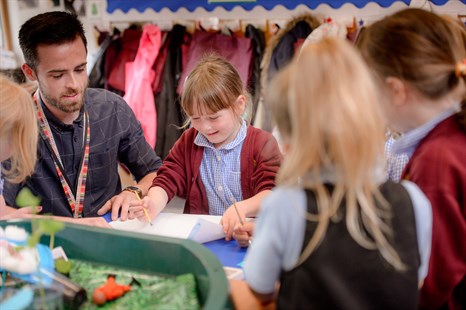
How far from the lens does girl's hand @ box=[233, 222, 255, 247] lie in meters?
1.18

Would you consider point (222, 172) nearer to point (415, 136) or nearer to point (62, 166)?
point (62, 166)

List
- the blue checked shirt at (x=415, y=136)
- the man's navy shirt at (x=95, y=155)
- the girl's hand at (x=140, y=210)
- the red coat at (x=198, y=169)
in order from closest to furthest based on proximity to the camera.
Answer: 1. the blue checked shirt at (x=415, y=136)
2. the girl's hand at (x=140, y=210)
3. the red coat at (x=198, y=169)
4. the man's navy shirt at (x=95, y=155)

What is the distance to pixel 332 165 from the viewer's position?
0.62 metres

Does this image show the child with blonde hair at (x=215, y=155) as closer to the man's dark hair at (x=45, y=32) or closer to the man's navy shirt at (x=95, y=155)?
the man's navy shirt at (x=95, y=155)

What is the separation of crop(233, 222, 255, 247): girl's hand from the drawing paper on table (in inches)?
2.5

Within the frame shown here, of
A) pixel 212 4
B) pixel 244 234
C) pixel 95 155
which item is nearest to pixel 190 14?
pixel 212 4

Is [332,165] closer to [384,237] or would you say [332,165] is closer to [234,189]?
[384,237]

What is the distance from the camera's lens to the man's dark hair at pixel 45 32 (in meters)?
1.50

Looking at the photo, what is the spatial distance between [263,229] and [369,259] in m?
0.17

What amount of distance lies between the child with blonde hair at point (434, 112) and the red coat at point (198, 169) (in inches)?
24.4

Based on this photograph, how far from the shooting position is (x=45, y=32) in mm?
1501

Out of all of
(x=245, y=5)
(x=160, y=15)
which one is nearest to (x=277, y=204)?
(x=245, y=5)

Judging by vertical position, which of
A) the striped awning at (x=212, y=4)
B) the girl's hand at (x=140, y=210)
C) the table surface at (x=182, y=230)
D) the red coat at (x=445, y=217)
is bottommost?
the table surface at (x=182, y=230)

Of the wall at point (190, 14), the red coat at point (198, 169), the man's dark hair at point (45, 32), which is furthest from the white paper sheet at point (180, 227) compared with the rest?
the wall at point (190, 14)
